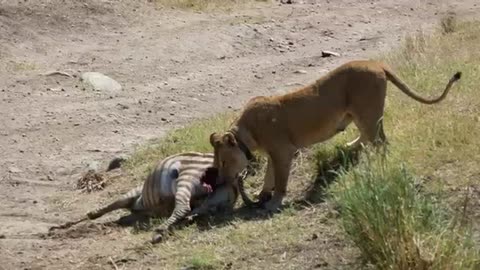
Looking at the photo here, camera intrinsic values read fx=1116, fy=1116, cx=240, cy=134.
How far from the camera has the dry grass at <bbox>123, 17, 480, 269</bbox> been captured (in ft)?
18.7

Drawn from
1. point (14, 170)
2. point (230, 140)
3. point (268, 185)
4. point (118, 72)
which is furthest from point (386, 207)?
point (118, 72)

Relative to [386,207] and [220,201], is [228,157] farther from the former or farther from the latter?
[386,207]

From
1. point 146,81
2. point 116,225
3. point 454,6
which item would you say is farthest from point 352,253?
point 454,6

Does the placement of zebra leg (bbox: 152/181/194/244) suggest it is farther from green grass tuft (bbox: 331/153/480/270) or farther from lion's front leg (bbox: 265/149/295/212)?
green grass tuft (bbox: 331/153/480/270)

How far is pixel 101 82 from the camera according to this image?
14.0 metres

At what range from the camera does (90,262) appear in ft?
23.9

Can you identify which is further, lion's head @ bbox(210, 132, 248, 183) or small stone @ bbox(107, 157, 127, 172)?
small stone @ bbox(107, 157, 127, 172)

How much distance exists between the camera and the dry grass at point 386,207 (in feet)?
18.7

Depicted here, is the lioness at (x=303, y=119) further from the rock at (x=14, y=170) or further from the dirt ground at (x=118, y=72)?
the rock at (x=14, y=170)

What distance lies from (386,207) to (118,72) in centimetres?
913

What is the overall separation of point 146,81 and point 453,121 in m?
6.66

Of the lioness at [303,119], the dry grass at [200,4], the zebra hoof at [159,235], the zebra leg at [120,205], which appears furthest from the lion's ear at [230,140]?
the dry grass at [200,4]

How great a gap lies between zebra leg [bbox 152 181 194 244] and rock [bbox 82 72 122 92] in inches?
225

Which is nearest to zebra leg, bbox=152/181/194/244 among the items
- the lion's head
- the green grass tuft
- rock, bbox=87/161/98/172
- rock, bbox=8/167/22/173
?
the lion's head
